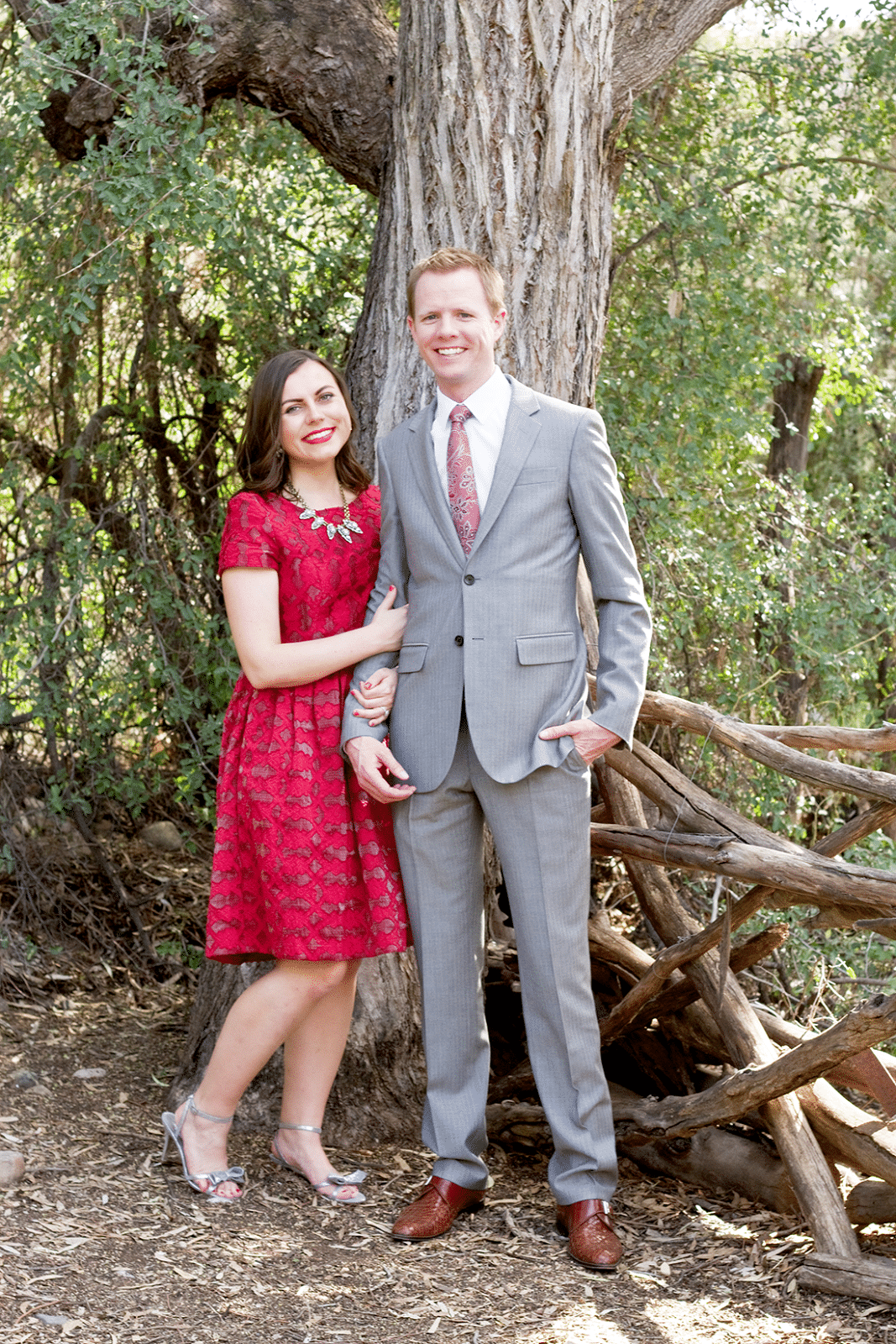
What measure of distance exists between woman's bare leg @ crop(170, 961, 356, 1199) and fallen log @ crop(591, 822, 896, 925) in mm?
805

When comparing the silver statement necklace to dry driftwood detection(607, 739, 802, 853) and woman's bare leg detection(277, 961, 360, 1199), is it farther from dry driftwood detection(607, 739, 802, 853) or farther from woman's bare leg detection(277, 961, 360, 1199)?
woman's bare leg detection(277, 961, 360, 1199)

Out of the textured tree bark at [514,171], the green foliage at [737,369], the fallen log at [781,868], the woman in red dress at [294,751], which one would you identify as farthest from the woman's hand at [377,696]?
the green foliage at [737,369]

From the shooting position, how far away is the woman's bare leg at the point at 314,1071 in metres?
3.17

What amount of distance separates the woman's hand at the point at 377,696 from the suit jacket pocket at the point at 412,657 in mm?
38

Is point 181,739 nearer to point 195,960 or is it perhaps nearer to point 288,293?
point 195,960

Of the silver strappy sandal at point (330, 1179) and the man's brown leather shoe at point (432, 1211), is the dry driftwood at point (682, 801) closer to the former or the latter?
the man's brown leather shoe at point (432, 1211)

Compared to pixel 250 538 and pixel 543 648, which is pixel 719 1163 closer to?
pixel 543 648

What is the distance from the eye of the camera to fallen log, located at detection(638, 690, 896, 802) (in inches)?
113

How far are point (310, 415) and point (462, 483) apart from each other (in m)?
0.40

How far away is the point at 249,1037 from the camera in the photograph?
10.0ft

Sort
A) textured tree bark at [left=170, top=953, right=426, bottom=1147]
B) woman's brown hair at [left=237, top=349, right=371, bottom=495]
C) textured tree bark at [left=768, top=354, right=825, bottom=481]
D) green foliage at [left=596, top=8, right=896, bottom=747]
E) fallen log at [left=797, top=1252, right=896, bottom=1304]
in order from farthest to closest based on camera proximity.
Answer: textured tree bark at [left=768, top=354, right=825, bottom=481] < green foliage at [left=596, top=8, right=896, bottom=747] < textured tree bark at [left=170, top=953, right=426, bottom=1147] < woman's brown hair at [left=237, top=349, right=371, bottom=495] < fallen log at [left=797, top=1252, right=896, bottom=1304]

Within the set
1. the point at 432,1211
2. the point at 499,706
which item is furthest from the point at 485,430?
the point at 432,1211

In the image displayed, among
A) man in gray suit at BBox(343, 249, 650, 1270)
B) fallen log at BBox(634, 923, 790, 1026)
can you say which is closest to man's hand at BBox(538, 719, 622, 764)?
man in gray suit at BBox(343, 249, 650, 1270)

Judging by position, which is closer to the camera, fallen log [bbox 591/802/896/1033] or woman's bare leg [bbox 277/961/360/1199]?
fallen log [bbox 591/802/896/1033]
